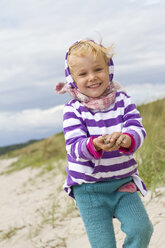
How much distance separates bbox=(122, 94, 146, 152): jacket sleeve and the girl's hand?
0.12 meters

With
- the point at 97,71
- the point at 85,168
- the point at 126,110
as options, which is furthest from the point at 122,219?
the point at 97,71

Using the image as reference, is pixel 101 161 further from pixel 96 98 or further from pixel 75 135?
pixel 96 98

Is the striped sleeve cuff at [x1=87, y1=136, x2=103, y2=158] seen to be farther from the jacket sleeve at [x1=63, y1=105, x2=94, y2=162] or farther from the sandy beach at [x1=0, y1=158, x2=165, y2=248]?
the sandy beach at [x1=0, y1=158, x2=165, y2=248]

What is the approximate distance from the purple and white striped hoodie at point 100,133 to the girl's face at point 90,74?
111 mm

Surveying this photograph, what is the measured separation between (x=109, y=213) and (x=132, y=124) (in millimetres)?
554

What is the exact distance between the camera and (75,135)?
2.05 meters

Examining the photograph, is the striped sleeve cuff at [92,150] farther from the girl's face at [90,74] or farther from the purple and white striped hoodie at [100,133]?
the girl's face at [90,74]

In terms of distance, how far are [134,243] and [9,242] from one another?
1.99 meters

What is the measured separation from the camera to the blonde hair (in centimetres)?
212

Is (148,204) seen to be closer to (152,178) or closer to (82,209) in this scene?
(152,178)

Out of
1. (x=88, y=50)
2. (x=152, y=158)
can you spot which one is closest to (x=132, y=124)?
(x=88, y=50)

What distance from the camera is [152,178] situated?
152 inches

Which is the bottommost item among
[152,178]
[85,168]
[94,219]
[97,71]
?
[152,178]

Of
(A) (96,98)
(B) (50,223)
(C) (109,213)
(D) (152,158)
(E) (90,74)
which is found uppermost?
(E) (90,74)
